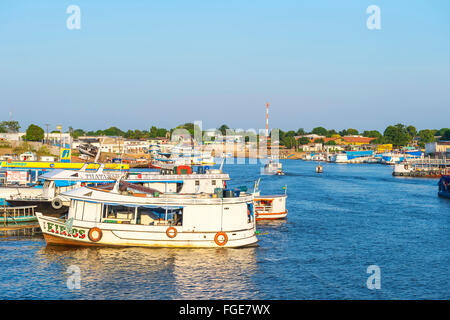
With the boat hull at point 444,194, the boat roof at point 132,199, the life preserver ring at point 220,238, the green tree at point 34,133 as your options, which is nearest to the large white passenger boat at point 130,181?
the boat roof at point 132,199

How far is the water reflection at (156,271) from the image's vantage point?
25.1 metres

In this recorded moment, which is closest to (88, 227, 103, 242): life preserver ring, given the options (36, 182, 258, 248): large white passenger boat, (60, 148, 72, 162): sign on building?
(36, 182, 258, 248): large white passenger boat

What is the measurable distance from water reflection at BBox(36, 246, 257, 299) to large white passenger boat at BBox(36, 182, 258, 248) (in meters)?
0.70

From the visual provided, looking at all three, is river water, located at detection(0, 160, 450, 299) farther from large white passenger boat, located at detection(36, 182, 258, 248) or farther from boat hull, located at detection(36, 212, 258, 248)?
large white passenger boat, located at detection(36, 182, 258, 248)

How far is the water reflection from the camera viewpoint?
25.1 m

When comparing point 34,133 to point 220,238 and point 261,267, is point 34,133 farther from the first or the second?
point 261,267

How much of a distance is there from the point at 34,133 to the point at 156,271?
13968 cm

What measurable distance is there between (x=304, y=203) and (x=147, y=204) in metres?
34.7

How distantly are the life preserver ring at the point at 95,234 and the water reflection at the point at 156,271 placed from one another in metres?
0.87

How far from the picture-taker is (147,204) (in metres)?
32.1

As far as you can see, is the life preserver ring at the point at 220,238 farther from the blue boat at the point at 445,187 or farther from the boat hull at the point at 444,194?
the blue boat at the point at 445,187

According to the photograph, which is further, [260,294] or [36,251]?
[36,251]
